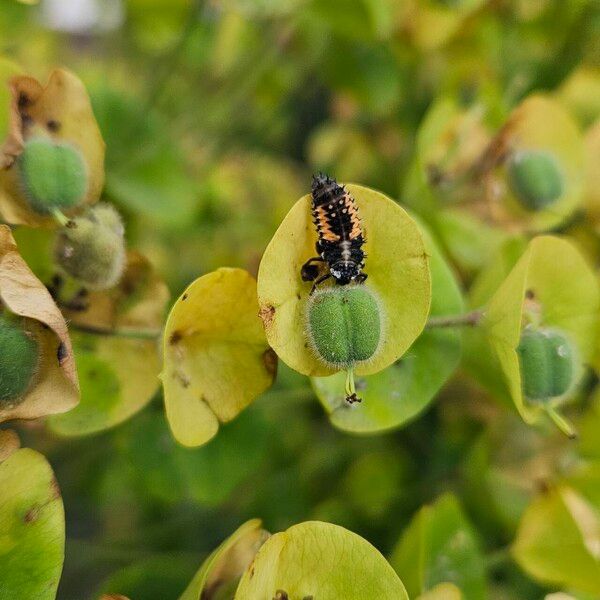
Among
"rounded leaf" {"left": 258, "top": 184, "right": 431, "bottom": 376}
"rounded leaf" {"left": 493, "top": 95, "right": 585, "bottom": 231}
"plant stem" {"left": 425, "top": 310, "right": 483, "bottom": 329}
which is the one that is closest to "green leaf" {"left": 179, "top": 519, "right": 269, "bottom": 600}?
"rounded leaf" {"left": 258, "top": 184, "right": 431, "bottom": 376}

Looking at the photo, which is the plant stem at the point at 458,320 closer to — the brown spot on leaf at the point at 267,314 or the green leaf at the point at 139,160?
the brown spot on leaf at the point at 267,314

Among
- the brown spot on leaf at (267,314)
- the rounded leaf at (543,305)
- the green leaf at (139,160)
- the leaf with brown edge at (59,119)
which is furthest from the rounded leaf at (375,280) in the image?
the green leaf at (139,160)

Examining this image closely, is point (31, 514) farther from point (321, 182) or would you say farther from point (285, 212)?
point (285, 212)

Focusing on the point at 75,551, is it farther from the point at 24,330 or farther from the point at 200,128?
the point at 200,128

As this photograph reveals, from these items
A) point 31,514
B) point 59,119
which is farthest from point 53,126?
point 31,514

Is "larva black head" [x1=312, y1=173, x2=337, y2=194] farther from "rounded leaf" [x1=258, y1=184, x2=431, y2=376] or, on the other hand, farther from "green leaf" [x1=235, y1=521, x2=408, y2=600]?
"green leaf" [x1=235, y1=521, x2=408, y2=600]

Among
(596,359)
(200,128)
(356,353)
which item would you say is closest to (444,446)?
(596,359)
